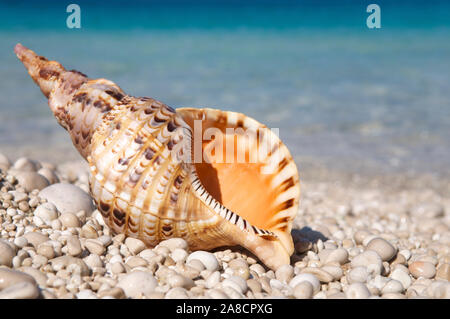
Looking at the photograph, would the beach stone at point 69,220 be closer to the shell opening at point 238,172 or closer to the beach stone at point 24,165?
the shell opening at point 238,172

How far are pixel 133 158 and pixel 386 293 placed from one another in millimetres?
1455

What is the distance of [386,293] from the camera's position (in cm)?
211

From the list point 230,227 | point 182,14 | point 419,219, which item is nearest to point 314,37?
point 182,14

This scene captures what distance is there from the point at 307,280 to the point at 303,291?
11cm

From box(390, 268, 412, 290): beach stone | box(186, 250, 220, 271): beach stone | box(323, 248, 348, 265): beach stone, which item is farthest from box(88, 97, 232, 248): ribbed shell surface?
box(390, 268, 412, 290): beach stone

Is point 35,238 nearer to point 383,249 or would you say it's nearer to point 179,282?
point 179,282

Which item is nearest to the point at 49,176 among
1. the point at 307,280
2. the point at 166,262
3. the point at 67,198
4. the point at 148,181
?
the point at 67,198

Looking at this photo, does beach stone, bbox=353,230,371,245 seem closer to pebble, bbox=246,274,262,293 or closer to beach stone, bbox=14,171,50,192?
pebble, bbox=246,274,262,293

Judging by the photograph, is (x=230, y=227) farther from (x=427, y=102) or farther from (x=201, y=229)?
(x=427, y=102)

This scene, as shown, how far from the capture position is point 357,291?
2023 millimetres

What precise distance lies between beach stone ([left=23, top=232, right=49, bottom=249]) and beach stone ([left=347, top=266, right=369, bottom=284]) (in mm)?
1628

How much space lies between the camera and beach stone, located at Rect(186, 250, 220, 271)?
7.29 ft

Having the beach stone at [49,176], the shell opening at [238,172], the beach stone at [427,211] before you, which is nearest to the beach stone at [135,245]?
the shell opening at [238,172]

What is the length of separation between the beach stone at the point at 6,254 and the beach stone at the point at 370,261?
1808mm
